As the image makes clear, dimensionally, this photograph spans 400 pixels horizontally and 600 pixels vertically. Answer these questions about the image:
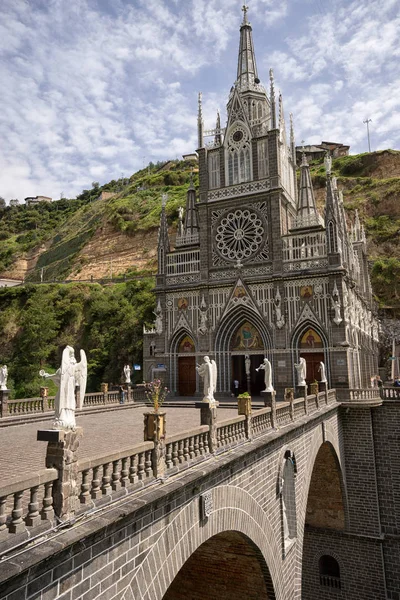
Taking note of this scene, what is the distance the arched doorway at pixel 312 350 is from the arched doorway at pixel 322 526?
5812 millimetres

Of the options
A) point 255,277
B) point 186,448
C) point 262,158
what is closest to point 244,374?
point 255,277

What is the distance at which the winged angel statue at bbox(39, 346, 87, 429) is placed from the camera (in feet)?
20.7

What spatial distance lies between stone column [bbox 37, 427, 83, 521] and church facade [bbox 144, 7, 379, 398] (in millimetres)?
23000

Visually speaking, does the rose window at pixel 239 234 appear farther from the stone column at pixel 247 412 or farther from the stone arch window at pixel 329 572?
the stone column at pixel 247 412

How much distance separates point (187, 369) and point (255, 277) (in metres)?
8.36

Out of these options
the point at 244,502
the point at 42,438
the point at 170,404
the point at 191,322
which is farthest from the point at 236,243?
the point at 42,438

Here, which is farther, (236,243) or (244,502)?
(236,243)

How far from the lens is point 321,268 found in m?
27.8

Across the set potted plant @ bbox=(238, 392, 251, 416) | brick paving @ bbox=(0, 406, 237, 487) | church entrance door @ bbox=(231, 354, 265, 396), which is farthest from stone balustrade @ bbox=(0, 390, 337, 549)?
church entrance door @ bbox=(231, 354, 265, 396)

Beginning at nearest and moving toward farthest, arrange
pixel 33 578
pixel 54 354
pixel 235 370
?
1. pixel 33 578
2. pixel 235 370
3. pixel 54 354

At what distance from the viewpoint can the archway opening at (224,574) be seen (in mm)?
12023

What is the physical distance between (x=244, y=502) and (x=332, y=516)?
16591 millimetres

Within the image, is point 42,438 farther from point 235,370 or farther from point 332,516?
point 235,370

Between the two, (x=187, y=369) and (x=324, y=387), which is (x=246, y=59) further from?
(x=324, y=387)
